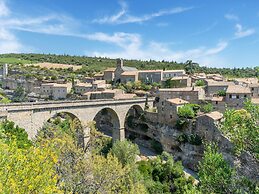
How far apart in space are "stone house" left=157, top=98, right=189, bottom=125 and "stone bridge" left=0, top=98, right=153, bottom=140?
5.00 metres

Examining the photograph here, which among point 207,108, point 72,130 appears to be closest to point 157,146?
point 207,108

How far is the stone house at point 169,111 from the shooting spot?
41.4 m

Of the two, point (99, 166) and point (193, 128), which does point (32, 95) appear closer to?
point (193, 128)

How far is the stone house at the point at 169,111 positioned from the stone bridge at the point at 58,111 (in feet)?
16.4

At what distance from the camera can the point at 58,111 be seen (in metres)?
31.7

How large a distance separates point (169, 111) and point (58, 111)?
18031 mm

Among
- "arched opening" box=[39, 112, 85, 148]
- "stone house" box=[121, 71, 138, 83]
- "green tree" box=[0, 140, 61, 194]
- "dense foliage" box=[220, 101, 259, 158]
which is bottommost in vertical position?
"arched opening" box=[39, 112, 85, 148]

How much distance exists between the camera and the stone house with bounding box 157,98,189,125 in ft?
136

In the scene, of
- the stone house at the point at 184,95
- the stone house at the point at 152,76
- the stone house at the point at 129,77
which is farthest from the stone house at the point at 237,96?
the stone house at the point at 129,77

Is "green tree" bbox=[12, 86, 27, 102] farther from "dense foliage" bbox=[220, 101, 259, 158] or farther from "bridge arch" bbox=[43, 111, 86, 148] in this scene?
"dense foliage" bbox=[220, 101, 259, 158]

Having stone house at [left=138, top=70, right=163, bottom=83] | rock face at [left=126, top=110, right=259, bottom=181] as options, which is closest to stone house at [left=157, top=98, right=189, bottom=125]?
rock face at [left=126, top=110, right=259, bottom=181]

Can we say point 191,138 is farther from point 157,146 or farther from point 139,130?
point 139,130

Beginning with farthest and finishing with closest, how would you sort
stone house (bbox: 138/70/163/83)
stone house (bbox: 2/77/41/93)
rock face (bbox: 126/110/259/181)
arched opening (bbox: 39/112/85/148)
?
1. stone house (bbox: 2/77/41/93)
2. stone house (bbox: 138/70/163/83)
3. rock face (bbox: 126/110/259/181)
4. arched opening (bbox: 39/112/85/148)

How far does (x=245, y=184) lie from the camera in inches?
408
